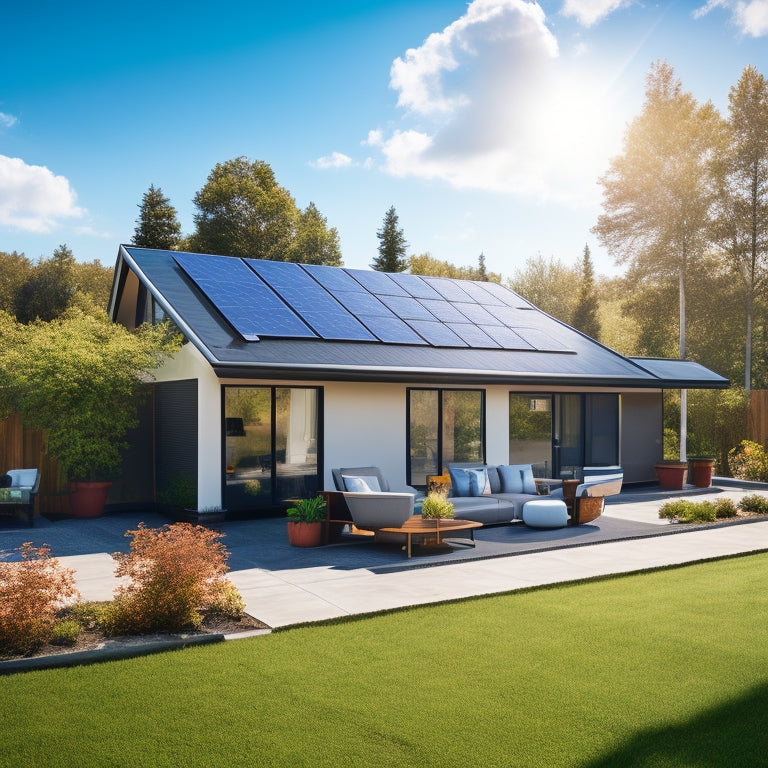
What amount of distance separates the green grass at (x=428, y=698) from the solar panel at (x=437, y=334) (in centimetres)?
895

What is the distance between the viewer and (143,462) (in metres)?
14.5

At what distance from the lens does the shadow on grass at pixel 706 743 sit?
4.14 meters

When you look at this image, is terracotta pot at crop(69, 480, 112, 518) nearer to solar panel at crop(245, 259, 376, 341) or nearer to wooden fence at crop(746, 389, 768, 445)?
solar panel at crop(245, 259, 376, 341)

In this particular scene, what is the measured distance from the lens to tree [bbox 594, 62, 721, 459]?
26.8 meters

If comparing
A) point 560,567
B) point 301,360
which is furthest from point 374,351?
point 560,567

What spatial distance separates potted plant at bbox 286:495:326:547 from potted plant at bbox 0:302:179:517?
4.51 m

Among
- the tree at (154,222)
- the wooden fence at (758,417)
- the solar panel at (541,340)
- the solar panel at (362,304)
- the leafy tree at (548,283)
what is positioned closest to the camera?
the solar panel at (362,304)

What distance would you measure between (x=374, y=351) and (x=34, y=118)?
11.7 m

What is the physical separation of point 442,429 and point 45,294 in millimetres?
28110

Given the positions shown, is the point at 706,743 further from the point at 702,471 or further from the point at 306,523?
the point at 702,471

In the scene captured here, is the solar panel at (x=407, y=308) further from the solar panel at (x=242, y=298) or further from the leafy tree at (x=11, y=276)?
the leafy tree at (x=11, y=276)

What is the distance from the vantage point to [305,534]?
10500 mm

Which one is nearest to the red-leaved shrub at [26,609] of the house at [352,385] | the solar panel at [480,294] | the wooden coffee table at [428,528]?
the wooden coffee table at [428,528]

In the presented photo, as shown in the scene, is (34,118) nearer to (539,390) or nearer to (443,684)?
(539,390)
